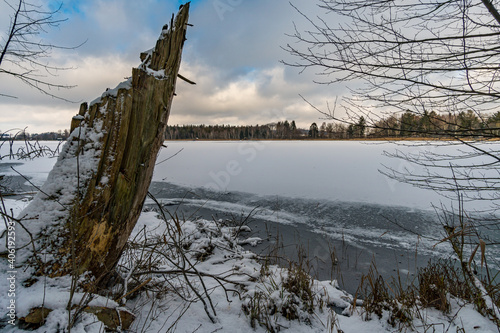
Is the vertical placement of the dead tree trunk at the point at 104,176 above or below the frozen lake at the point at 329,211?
above

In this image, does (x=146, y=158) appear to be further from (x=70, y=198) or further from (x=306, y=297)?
(x=306, y=297)

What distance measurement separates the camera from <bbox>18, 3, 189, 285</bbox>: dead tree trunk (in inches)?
65.7

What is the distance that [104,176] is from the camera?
1.81 metres

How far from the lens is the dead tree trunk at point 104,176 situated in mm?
1670

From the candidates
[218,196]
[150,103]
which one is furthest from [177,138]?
[150,103]

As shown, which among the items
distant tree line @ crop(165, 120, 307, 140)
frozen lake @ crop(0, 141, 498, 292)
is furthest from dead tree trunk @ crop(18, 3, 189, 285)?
distant tree line @ crop(165, 120, 307, 140)

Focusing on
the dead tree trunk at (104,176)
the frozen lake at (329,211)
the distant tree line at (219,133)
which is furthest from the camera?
the distant tree line at (219,133)

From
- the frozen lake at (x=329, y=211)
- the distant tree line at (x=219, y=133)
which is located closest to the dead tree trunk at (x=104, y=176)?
the frozen lake at (x=329, y=211)

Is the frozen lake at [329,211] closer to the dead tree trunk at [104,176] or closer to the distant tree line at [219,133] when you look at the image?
the dead tree trunk at [104,176]

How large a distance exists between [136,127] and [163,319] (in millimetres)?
1628

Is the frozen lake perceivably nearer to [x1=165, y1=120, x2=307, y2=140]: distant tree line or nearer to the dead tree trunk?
the dead tree trunk

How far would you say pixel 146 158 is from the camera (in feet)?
6.52

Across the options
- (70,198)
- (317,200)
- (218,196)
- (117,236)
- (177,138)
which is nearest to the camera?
(70,198)

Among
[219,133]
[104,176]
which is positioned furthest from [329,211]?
[219,133]
